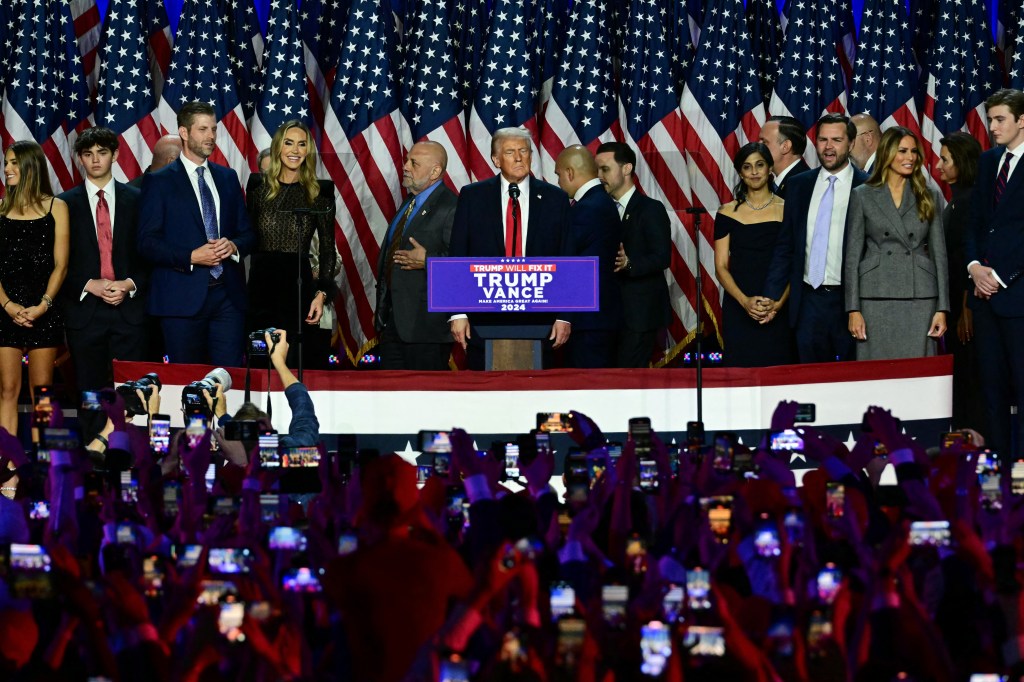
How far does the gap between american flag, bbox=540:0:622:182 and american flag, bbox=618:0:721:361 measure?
199mm

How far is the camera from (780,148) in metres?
7.03

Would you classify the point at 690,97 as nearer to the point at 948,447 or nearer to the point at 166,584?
the point at 948,447

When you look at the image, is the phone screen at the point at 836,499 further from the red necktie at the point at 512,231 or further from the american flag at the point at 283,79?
the american flag at the point at 283,79

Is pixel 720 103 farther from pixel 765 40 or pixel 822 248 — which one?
pixel 822 248

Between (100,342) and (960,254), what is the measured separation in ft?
12.1

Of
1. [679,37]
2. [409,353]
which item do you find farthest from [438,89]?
[409,353]

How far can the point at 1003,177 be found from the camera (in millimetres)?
5594

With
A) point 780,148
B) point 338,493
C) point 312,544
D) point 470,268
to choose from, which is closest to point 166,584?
point 312,544

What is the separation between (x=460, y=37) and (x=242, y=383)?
177 inches

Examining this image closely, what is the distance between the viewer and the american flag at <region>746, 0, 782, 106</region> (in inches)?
370

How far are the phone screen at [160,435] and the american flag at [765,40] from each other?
7469 millimetres

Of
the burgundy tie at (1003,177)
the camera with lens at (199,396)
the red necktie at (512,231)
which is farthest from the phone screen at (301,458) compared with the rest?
the burgundy tie at (1003,177)

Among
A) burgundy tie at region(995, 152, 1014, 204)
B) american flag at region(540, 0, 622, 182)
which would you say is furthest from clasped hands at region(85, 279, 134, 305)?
burgundy tie at region(995, 152, 1014, 204)

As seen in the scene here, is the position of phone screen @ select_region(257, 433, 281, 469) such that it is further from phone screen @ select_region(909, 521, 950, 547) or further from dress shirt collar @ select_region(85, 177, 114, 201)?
dress shirt collar @ select_region(85, 177, 114, 201)
